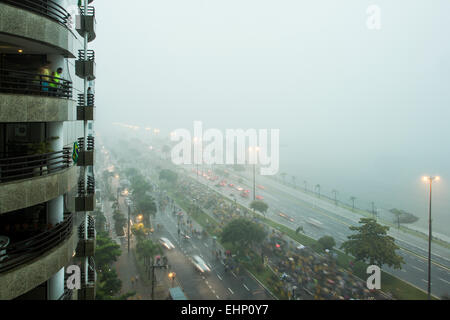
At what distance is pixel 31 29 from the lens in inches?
369

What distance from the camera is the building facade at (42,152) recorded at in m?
8.83

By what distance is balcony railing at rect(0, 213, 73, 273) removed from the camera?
8.73 meters

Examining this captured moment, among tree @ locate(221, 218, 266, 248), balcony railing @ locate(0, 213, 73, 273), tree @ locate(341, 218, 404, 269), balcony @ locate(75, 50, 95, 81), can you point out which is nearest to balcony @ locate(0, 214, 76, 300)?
balcony railing @ locate(0, 213, 73, 273)

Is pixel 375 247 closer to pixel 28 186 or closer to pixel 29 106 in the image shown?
pixel 28 186

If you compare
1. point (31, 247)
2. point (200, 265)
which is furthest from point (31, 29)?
point (200, 265)

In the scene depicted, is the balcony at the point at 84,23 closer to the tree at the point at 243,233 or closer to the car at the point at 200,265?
the car at the point at 200,265

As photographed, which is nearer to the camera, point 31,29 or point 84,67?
point 31,29

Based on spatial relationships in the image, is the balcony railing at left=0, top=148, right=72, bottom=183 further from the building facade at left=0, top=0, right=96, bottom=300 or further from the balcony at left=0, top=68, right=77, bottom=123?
the balcony at left=0, top=68, right=77, bottom=123

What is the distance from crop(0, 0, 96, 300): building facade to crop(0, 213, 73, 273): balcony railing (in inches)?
1.2

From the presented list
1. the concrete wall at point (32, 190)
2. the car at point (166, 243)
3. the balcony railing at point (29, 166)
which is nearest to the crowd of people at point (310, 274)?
the car at point (166, 243)

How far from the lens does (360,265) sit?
3170cm

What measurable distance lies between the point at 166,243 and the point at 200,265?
8.42 metres
